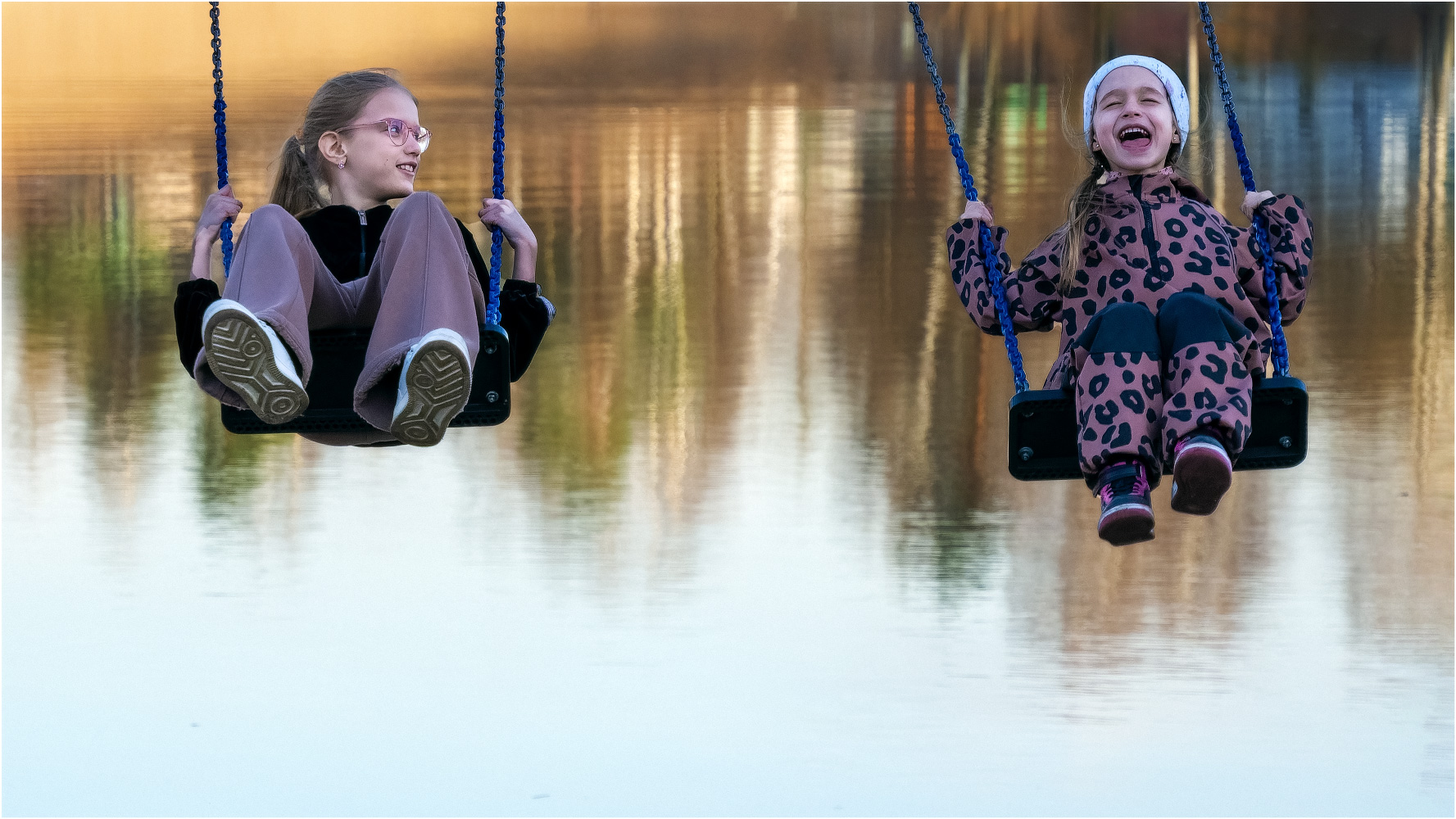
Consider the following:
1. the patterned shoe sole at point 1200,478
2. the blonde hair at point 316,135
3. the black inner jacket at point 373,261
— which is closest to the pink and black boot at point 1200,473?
the patterned shoe sole at point 1200,478

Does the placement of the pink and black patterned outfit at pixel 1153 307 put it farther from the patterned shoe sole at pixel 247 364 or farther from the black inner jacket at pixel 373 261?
the patterned shoe sole at pixel 247 364

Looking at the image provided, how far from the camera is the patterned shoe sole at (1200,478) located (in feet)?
9.30

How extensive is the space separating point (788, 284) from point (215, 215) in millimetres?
6013

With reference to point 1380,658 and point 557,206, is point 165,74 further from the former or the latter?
point 1380,658

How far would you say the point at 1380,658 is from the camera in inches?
294

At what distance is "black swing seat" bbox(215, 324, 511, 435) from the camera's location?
9.96 ft

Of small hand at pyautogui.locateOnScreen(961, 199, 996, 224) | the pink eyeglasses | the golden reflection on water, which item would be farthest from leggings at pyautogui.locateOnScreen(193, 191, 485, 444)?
the golden reflection on water

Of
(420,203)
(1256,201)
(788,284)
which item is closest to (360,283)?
(420,203)

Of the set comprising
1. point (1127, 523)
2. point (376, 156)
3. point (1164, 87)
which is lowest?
point (1127, 523)

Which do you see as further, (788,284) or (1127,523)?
(788,284)

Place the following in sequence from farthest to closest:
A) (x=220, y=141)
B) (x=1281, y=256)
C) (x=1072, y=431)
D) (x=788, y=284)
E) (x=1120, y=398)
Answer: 1. (x=788, y=284)
2. (x=220, y=141)
3. (x=1281, y=256)
4. (x=1072, y=431)
5. (x=1120, y=398)

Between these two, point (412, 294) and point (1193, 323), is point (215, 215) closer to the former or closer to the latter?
point (412, 294)

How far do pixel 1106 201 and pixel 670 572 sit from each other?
453cm

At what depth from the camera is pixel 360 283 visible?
3.15 m
